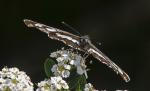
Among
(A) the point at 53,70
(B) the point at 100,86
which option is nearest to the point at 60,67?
(A) the point at 53,70

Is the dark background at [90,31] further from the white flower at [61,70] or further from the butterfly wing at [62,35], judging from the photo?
the white flower at [61,70]

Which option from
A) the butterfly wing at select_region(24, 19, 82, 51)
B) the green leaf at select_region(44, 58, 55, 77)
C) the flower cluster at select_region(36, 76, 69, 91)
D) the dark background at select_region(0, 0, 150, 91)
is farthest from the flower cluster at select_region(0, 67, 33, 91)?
the dark background at select_region(0, 0, 150, 91)

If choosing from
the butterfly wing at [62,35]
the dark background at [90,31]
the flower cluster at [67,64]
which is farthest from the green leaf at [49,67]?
the dark background at [90,31]

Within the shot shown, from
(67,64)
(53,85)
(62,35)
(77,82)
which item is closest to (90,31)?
(62,35)

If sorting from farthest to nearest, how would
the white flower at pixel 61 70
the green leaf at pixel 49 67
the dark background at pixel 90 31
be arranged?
the dark background at pixel 90 31
the green leaf at pixel 49 67
the white flower at pixel 61 70

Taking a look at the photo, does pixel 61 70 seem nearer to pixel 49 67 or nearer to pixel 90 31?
pixel 49 67

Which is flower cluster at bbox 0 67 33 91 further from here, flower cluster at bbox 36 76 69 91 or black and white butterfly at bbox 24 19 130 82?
black and white butterfly at bbox 24 19 130 82

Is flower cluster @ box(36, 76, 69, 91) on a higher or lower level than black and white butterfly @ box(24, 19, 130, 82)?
lower
